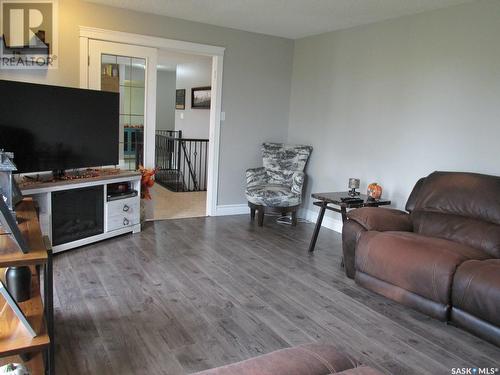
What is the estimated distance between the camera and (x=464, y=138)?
12.1 feet

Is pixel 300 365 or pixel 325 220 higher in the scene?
pixel 300 365

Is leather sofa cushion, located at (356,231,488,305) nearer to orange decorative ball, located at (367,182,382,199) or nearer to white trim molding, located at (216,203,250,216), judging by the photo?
orange decorative ball, located at (367,182,382,199)

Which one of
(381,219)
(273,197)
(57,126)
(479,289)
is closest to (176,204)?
(273,197)

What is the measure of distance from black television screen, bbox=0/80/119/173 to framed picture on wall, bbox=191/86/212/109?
4047 millimetres

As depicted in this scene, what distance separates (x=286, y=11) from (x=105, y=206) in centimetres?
263

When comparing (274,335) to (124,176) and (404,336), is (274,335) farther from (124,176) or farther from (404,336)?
(124,176)

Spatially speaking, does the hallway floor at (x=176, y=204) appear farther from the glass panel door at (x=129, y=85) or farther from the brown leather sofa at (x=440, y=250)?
the brown leather sofa at (x=440, y=250)

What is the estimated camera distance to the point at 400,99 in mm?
4250

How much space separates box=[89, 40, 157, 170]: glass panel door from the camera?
172 inches

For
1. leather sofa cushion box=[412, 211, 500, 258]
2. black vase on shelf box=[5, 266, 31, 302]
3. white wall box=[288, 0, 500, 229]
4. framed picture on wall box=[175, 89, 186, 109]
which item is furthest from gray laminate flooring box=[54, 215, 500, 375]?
framed picture on wall box=[175, 89, 186, 109]

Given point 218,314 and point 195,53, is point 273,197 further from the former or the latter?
point 218,314

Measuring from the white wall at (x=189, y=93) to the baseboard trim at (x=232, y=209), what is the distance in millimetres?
3158

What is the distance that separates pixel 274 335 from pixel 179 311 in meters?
0.65

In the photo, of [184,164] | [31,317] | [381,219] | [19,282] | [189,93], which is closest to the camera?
[31,317]
